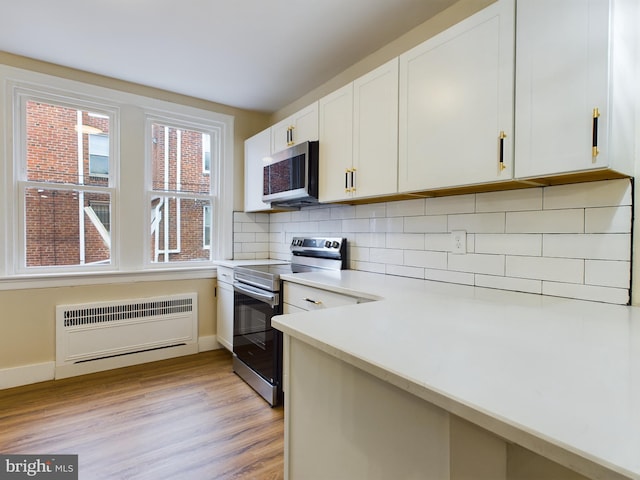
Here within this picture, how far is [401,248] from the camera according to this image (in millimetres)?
2148

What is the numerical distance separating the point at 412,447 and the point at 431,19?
87.0 inches

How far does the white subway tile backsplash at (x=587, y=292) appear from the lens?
1264mm

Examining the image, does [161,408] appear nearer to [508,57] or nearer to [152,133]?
[152,133]

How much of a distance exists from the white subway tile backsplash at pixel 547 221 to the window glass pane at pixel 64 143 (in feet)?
10.1

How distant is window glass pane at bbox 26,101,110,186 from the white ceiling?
1.29ft

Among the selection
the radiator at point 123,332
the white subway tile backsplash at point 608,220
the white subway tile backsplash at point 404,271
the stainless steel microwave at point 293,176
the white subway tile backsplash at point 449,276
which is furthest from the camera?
the radiator at point 123,332

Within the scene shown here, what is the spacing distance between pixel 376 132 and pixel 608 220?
115cm

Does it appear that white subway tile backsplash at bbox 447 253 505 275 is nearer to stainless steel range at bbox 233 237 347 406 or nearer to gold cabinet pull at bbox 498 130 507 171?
gold cabinet pull at bbox 498 130 507 171

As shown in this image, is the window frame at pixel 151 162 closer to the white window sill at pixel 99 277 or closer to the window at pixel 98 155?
the white window sill at pixel 99 277

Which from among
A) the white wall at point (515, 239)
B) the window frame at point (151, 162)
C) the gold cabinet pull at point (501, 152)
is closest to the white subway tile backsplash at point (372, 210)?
the white wall at point (515, 239)

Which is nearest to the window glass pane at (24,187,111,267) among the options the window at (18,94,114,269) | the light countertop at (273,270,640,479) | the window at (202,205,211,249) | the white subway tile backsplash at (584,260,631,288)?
the window at (18,94,114,269)

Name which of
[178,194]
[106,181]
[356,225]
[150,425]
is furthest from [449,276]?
[106,181]

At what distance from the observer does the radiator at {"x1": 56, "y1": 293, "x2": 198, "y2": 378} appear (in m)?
2.64

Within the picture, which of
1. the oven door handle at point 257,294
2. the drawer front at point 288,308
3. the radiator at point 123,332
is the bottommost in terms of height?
the radiator at point 123,332
